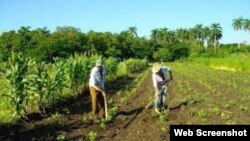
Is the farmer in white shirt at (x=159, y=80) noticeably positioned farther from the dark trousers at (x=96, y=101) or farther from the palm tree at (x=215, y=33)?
the palm tree at (x=215, y=33)

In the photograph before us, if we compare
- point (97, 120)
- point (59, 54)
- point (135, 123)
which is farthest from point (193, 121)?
point (59, 54)

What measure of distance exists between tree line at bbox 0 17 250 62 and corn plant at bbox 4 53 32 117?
18462mm

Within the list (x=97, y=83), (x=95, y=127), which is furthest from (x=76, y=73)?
(x=95, y=127)

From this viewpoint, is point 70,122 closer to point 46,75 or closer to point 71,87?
point 46,75

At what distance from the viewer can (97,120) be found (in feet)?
46.4

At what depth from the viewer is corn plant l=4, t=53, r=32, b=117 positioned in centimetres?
1459

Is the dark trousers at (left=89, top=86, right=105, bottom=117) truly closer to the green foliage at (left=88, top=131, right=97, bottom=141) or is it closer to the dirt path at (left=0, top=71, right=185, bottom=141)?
the dirt path at (left=0, top=71, right=185, bottom=141)

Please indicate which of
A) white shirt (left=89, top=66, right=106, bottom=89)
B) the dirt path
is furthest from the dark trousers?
the dirt path

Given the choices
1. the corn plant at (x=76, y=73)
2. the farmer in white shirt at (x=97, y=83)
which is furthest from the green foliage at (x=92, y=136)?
the corn plant at (x=76, y=73)

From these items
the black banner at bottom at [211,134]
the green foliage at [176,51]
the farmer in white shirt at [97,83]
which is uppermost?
the farmer in white shirt at [97,83]

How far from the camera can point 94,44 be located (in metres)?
81.9

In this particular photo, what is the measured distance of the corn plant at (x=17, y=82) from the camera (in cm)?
1459

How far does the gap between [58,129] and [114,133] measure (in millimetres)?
1822

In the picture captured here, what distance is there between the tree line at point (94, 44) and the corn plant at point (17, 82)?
18.5m
